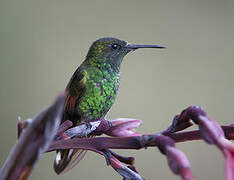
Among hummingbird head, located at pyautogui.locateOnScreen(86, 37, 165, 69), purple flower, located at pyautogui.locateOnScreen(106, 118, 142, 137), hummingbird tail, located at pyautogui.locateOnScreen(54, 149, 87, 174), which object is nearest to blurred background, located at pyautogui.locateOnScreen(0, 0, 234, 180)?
hummingbird head, located at pyautogui.locateOnScreen(86, 37, 165, 69)

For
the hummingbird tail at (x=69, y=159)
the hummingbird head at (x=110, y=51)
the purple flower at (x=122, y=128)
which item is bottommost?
the hummingbird tail at (x=69, y=159)

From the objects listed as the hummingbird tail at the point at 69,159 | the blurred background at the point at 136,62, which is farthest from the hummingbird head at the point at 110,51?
the blurred background at the point at 136,62

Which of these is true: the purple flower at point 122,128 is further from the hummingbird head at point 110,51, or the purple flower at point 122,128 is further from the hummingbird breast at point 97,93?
the hummingbird head at point 110,51

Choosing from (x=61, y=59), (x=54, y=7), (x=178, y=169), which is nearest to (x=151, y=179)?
(x=61, y=59)

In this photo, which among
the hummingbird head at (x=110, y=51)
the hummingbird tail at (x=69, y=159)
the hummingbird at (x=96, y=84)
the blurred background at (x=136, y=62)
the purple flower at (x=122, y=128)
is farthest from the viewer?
the blurred background at (x=136, y=62)

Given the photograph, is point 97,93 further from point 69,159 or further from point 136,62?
point 136,62

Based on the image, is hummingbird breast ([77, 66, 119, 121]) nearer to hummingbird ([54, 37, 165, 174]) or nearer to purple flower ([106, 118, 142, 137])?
hummingbird ([54, 37, 165, 174])
